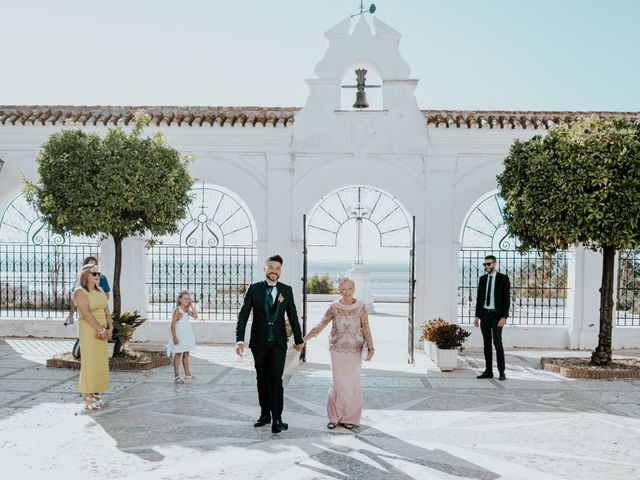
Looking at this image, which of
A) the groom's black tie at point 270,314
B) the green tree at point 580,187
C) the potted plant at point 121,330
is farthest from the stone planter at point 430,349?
the potted plant at point 121,330

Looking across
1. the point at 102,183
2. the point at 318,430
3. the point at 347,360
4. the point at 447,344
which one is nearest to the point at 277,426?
the point at 318,430

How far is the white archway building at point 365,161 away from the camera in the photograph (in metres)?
11.8

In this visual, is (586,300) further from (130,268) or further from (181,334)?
(130,268)

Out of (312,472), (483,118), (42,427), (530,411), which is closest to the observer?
(312,472)

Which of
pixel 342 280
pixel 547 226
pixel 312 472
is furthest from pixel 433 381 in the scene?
pixel 312 472

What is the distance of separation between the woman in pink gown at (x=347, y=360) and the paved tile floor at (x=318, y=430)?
21cm

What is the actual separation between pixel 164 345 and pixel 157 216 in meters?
3.37

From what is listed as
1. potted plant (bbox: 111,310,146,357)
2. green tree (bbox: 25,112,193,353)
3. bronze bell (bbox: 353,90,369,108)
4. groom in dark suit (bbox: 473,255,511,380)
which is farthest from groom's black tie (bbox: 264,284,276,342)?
bronze bell (bbox: 353,90,369,108)

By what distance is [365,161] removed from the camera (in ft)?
39.3

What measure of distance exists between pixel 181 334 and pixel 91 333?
1.96m

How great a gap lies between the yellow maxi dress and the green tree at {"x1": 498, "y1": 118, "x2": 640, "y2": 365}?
Answer: 6.08 metres

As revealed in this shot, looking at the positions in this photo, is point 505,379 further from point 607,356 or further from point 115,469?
point 115,469

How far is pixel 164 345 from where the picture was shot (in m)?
12.1

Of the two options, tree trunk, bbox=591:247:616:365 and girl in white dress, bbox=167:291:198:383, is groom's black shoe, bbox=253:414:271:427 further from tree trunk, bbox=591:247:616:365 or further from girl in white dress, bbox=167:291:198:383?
tree trunk, bbox=591:247:616:365
